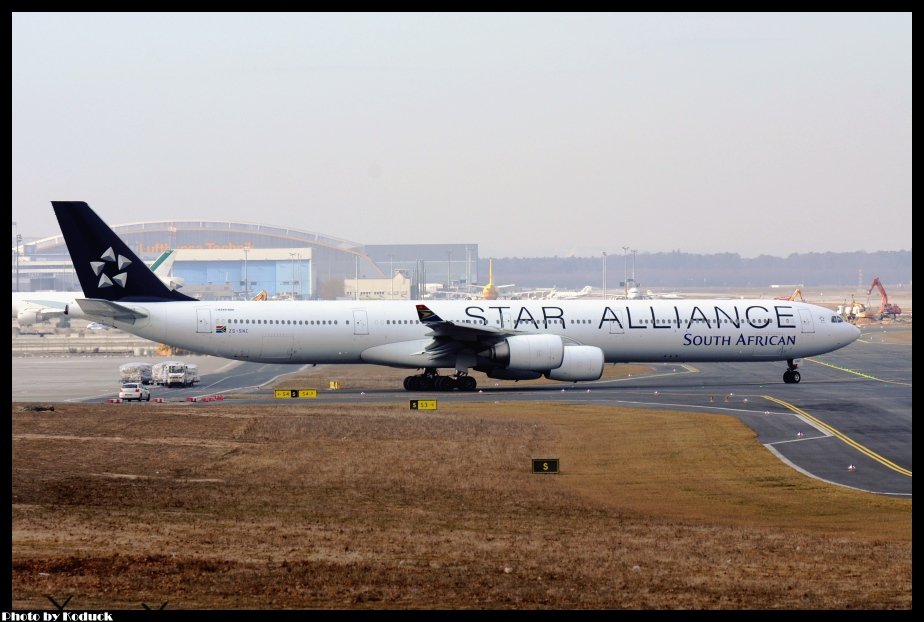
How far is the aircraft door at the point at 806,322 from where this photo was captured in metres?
61.4

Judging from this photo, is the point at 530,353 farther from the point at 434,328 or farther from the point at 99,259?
the point at 99,259

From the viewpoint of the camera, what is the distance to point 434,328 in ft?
180

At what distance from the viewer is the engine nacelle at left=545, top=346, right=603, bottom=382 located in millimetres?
55750

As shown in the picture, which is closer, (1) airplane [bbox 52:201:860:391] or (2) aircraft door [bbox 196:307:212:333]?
(1) airplane [bbox 52:201:860:391]

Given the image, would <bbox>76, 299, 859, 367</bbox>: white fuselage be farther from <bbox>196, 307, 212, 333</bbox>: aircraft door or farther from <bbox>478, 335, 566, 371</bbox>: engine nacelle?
<bbox>478, 335, 566, 371</bbox>: engine nacelle

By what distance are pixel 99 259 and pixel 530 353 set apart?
70.8 feet

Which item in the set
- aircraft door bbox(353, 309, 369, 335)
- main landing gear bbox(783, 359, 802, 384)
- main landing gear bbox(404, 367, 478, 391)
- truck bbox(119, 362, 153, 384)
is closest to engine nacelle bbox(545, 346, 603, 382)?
main landing gear bbox(404, 367, 478, 391)

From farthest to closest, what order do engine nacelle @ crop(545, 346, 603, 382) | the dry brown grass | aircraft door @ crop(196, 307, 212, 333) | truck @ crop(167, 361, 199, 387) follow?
truck @ crop(167, 361, 199, 387)
engine nacelle @ crop(545, 346, 603, 382)
aircraft door @ crop(196, 307, 212, 333)
the dry brown grass

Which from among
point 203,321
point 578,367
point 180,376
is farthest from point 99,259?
point 578,367

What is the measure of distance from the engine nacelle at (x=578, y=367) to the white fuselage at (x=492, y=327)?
233 centimetres

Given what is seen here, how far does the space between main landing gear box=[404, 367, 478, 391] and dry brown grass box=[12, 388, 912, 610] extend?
1210 cm

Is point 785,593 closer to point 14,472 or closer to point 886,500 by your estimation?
point 886,500

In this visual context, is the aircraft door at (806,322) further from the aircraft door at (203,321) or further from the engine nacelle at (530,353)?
the aircraft door at (203,321)

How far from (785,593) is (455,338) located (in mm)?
37954
